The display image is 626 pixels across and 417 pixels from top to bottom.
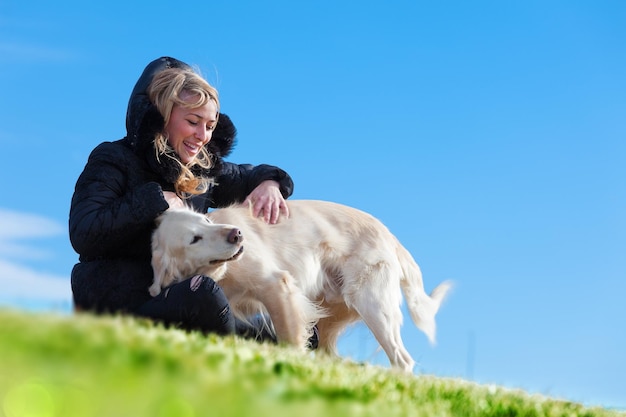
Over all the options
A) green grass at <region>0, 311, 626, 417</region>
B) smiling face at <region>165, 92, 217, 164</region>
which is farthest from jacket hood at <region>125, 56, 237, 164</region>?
green grass at <region>0, 311, 626, 417</region>

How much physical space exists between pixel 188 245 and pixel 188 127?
1.05m

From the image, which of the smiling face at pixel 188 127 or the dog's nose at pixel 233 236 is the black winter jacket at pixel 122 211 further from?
the dog's nose at pixel 233 236

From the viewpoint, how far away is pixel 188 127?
6062 millimetres

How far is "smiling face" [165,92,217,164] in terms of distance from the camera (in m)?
6.05

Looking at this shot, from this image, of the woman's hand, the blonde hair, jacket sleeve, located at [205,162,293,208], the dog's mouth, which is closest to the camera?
the dog's mouth

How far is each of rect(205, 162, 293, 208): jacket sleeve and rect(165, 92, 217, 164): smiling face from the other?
29.3 inches

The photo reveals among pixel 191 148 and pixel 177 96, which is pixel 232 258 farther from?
pixel 177 96

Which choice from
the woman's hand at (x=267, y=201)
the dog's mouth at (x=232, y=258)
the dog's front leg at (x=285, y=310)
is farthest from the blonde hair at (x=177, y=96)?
the dog's front leg at (x=285, y=310)

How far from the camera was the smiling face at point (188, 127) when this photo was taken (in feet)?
19.8

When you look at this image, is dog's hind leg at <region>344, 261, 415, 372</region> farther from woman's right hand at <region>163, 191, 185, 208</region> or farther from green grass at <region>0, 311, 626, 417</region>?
green grass at <region>0, 311, 626, 417</region>

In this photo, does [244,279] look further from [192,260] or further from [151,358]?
[151,358]

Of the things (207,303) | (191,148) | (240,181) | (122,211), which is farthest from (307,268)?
(122,211)

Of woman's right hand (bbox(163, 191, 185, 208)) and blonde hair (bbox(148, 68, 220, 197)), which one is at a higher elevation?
blonde hair (bbox(148, 68, 220, 197))

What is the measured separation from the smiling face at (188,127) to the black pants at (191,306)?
1152mm
